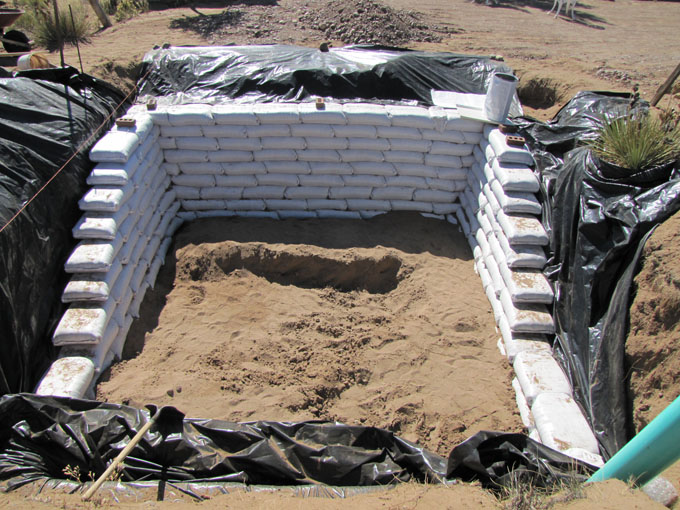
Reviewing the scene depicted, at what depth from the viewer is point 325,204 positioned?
5.12m

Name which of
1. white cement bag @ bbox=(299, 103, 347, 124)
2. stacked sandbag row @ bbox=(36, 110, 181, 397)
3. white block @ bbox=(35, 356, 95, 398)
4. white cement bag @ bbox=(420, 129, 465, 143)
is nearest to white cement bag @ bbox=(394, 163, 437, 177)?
white cement bag @ bbox=(420, 129, 465, 143)

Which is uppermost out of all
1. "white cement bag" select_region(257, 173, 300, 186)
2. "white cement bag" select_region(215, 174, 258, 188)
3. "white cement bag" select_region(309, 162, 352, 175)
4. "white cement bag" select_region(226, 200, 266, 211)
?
"white cement bag" select_region(309, 162, 352, 175)

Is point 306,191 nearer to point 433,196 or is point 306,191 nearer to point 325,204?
point 325,204

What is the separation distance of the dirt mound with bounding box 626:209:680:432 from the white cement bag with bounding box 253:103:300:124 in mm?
3217

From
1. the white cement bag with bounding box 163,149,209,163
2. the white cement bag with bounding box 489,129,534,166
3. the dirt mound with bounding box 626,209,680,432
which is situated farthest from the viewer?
the white cement bag with bounding box 163,149,209,163

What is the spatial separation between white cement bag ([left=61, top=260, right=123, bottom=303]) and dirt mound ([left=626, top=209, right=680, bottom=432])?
12.1 ft

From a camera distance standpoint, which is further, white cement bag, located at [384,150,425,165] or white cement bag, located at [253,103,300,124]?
white cement bag, located at [384,150,425,165]

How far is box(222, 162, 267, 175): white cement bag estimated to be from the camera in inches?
192

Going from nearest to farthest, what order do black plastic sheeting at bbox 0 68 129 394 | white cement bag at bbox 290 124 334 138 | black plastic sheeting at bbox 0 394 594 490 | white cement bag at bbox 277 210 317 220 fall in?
black plastic sheeting at bbox 0 394 594 490 < black plastic sheeting at bbox 0 68 129 394 < white cement bag at bbox 290 124 334 138 < white cement bag at bbox 277 210 317 220

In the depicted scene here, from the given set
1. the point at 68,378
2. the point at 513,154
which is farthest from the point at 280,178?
the point at 68,378

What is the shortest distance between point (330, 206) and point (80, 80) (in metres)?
2.78

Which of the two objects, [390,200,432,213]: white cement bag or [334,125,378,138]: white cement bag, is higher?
[334,125,378,138]: white cement bag

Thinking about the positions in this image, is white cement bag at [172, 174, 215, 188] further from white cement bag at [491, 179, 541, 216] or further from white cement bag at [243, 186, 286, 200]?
white cement bag at [491, 179, 541, 216]

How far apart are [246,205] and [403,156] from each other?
1.77 meters
